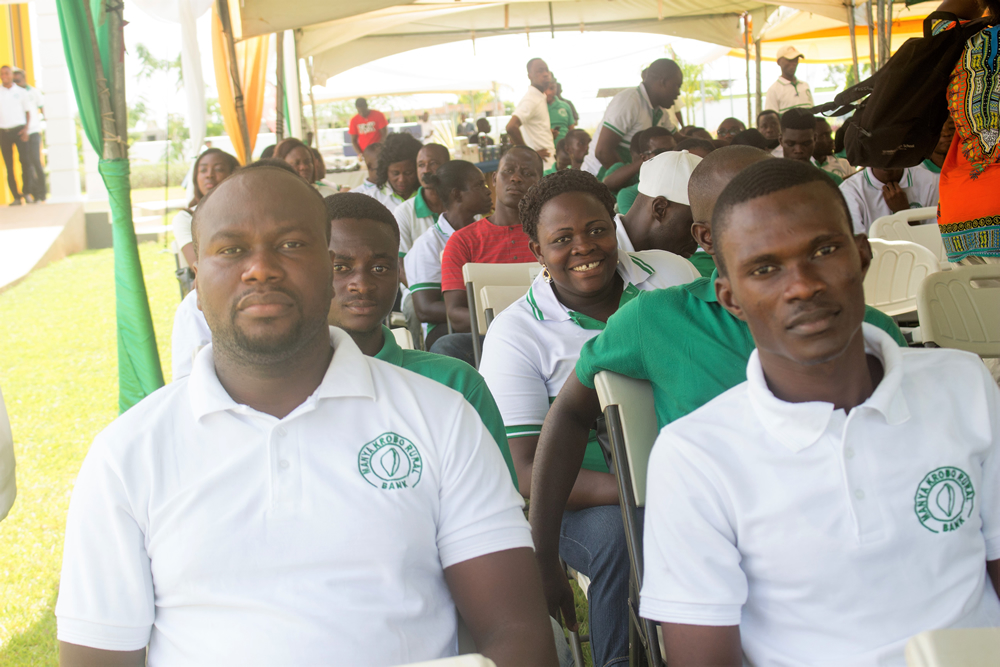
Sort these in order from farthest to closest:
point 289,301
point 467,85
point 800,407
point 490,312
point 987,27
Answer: point 467,85 < point 490,312 < point 987,27 < point 289,301 < point 800,407

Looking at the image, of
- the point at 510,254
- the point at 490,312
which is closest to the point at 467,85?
the point at 510,254

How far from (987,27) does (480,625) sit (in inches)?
109

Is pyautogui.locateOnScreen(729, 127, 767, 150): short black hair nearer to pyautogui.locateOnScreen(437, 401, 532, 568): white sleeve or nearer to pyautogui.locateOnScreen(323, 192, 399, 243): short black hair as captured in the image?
pyautogui.locateOnScreen(323, 192, 399, 243): short black hair

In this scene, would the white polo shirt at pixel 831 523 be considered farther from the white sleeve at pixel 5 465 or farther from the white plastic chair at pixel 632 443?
the white sleeve at pixel 5 465

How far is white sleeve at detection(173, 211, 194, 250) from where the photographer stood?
5.03m

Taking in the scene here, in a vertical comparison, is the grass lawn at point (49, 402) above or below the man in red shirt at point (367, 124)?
below

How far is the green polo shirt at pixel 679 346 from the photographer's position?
5.78 feet

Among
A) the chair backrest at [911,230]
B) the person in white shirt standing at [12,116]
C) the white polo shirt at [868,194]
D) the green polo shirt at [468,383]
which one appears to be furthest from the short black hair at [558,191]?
the person in white shirt standing at [12,116]

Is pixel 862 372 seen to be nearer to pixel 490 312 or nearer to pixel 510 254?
pixel 490 312

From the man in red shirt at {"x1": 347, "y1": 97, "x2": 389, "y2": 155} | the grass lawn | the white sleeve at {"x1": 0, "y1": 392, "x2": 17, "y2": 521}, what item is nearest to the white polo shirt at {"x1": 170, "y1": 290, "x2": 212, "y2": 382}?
the grass lawn

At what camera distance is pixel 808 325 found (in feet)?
4.53

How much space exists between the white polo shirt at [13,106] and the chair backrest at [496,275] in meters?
12.8

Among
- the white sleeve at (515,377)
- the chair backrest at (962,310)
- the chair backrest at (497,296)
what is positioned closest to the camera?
the white sleeve at (515,377)

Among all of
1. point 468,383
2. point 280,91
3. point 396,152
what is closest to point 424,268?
point 396,152
